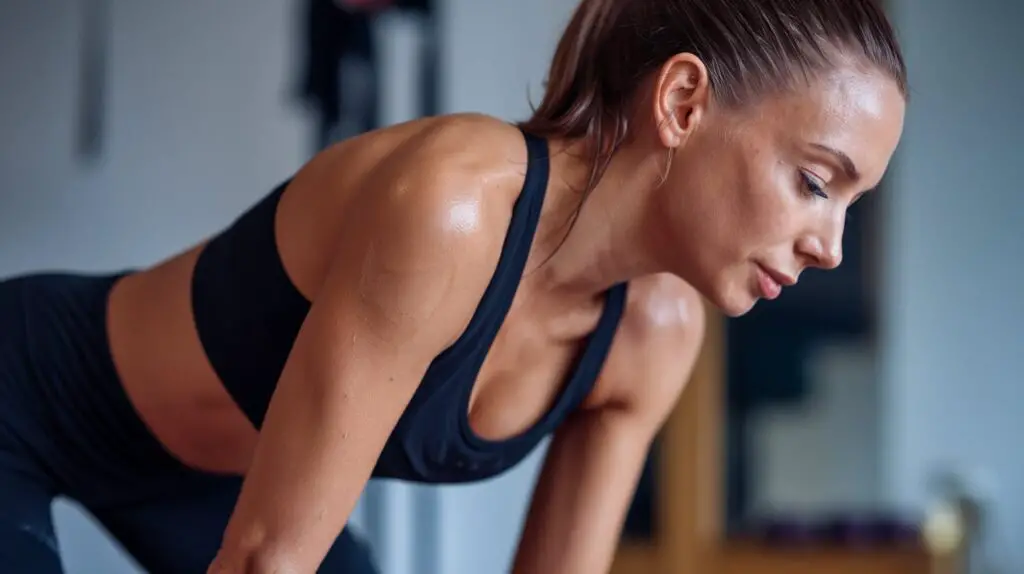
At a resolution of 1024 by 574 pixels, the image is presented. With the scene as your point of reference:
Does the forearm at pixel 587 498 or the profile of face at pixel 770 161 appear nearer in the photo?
the profile of face at pixel 770 161

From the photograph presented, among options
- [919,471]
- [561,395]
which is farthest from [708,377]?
[561,395]

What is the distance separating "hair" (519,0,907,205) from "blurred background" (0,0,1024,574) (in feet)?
3.71

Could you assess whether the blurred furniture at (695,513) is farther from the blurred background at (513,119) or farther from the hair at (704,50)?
the hair at (704,50)

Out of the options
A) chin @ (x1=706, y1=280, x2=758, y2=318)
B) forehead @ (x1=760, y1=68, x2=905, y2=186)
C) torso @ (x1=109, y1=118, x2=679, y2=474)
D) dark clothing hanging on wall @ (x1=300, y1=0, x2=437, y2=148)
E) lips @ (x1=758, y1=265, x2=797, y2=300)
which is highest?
dark clothing hanging on wall @ (x1=300, y1=0, x2=437, y2=148)

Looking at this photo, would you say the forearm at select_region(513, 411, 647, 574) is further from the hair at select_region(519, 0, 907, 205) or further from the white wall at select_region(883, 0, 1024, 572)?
the white wall at select_region(883, 0, 1024, 572)

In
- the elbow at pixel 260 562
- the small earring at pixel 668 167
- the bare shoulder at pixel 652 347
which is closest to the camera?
the elbow at pixel 260 562

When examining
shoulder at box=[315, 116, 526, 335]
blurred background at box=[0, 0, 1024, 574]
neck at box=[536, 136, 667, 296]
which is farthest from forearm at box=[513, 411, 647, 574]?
blurred background at box=[0, 0, 1024, 574]

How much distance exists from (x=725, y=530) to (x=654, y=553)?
167 mm

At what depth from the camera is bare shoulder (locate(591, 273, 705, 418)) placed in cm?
93

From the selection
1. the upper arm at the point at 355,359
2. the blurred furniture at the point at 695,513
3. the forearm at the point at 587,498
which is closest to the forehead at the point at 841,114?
the upper arm at the point at 355,359

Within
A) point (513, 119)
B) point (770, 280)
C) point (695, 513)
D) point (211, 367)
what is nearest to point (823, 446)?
point (695, 513)

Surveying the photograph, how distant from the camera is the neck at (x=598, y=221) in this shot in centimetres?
77

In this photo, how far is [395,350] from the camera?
67 centimetres

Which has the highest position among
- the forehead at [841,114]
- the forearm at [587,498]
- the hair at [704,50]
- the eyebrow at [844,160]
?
the hair at [704,50]
